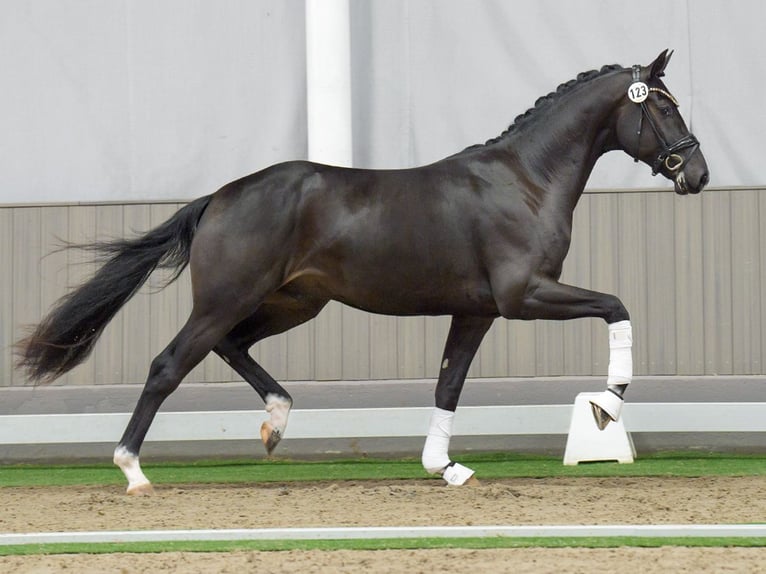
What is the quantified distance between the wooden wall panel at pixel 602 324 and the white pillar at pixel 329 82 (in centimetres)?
121

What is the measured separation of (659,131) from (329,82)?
3.23 m

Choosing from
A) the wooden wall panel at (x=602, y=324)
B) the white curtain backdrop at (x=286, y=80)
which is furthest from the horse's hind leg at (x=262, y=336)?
the white curtain backdrop at (x=286, y=80)

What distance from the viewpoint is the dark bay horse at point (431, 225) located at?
17.5ft

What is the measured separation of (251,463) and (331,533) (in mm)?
3166

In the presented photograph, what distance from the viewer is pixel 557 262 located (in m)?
5.28

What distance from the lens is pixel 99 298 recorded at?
5.78 m

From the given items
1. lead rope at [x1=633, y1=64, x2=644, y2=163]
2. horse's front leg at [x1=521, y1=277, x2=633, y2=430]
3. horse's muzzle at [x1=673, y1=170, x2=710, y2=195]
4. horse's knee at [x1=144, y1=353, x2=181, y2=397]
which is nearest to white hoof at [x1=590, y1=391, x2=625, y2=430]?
horse's front leg at [x1=521, y1=277, x2=633, y2=430]

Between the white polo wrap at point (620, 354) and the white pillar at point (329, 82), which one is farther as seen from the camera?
the white pillar at point (329, 82)

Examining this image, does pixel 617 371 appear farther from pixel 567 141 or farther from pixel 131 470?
pixel 131 470

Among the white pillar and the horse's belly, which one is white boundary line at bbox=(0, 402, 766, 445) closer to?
the horse's belly

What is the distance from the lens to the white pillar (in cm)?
793

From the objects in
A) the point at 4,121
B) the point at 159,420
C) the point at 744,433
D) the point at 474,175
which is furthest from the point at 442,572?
the point at 4,121

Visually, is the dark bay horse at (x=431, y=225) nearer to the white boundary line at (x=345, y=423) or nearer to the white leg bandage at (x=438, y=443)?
the white leg bandage at (x=438, y=443)

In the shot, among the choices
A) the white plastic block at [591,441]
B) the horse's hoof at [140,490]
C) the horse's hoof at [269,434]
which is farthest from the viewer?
the white plastic block at [591,441]
